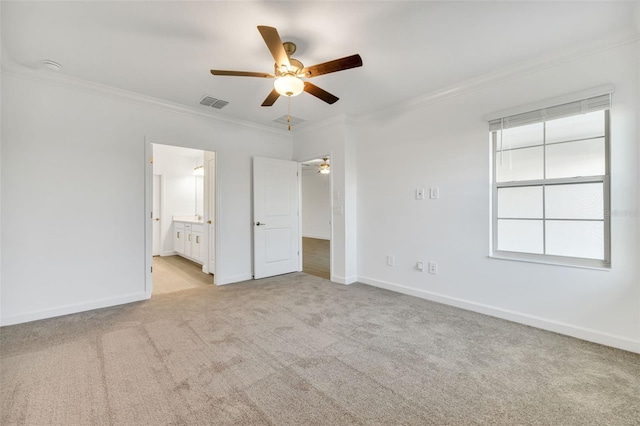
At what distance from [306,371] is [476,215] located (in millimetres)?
2447

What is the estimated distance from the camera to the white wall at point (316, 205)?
9500 millimetres

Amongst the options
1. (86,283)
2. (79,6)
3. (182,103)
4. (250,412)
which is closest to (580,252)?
(250,412)

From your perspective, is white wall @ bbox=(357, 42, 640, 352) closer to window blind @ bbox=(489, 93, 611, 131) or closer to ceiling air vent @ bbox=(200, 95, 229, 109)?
window blind @ bbox=(489, 93, 611, 131)

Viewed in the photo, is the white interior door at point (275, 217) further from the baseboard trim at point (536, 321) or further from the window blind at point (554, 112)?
the window blind at point (554, 112)

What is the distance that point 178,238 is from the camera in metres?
6.54

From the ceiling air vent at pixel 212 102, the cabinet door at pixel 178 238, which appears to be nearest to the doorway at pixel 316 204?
the cabinet door at pixel 178 238

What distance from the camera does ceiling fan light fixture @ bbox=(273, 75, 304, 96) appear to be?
224 cm

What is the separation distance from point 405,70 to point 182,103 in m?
2.88

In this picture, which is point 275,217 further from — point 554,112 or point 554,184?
point 554,112

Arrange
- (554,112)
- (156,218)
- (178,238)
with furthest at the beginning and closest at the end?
(156,218)
(178,238)
(554,112)

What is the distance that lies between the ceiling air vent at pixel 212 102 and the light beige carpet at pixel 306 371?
2.64 metres

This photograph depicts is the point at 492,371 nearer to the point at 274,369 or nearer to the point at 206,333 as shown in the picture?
the point at 274,369

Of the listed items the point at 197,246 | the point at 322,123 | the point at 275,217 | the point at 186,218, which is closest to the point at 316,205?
the point at 186,218

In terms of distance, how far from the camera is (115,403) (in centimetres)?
163
